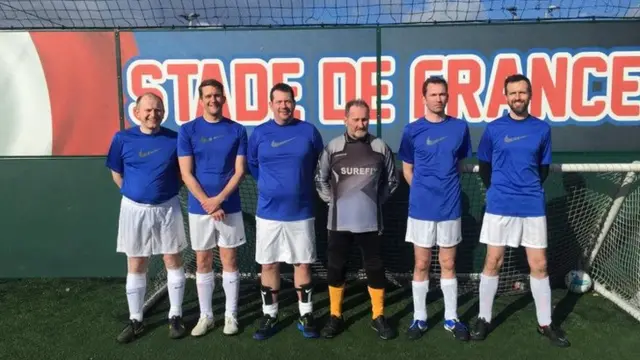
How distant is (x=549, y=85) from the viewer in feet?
13.8

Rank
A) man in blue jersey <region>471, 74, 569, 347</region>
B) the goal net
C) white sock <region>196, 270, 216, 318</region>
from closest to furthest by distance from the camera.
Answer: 1. man in blue jersey <region>471, 74, 569, 347</region>
2. white sock <region>196, 270, 216, 318</region>
3. the goal net

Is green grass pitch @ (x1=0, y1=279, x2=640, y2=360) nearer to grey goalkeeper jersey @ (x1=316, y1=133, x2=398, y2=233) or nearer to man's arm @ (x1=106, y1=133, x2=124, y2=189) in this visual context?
grey goalkeeper jersey @ (x1=316, y1=133, x2=398, y2=233)

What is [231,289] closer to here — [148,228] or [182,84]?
[148,228]

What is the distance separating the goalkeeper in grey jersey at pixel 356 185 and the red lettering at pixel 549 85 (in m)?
1.87

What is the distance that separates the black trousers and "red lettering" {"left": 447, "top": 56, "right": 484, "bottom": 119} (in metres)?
1.67

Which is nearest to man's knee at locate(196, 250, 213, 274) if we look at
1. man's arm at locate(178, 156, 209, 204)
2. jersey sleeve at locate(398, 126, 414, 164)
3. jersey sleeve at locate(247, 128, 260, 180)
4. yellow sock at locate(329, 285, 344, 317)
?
man's arm at locate(178, 156, 209, 204)

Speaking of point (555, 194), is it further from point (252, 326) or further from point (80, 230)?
point (80, 230)

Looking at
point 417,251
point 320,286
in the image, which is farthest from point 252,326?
point 417,251

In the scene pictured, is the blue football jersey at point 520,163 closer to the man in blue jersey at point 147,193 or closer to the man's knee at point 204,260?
the man's knee at point 204,260

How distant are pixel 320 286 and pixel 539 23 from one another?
3026 millimetres

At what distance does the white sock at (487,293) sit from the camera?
329cm

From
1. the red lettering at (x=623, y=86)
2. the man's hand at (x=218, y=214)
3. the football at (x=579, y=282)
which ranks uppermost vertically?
the red lettering at (x=623, y=86)

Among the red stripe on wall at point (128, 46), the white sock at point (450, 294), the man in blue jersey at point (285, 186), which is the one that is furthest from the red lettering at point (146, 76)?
the white sock at point (450, 294)

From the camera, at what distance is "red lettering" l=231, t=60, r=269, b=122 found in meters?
4.34
